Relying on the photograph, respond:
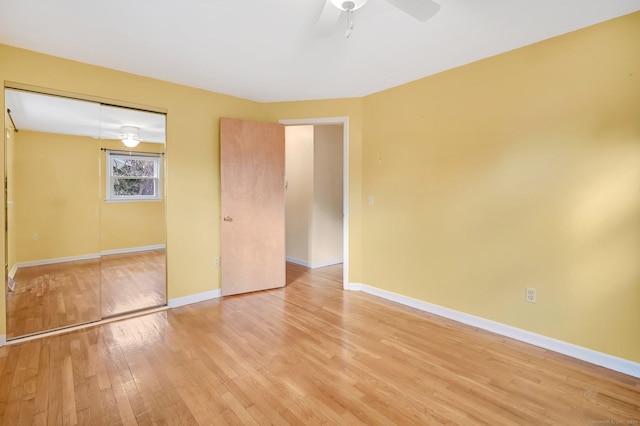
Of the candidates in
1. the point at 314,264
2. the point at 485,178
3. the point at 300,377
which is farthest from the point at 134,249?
the point at 485,178

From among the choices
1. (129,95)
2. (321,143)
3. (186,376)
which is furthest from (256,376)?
(321,143)

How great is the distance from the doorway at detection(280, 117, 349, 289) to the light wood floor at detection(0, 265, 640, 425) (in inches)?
85.8

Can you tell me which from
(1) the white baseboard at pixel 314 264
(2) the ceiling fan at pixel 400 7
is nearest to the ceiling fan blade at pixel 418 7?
(2) the ceiling fan at pixel 400 7

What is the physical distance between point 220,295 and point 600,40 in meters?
4.12

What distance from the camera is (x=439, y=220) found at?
299 centimetres

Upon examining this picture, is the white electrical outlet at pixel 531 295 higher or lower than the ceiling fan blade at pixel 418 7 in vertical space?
lower

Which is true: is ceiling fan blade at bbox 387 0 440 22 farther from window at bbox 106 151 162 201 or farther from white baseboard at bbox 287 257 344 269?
white baseboard at bbox 287 257 344 269

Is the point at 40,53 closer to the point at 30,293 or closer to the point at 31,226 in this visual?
the point at 31,226

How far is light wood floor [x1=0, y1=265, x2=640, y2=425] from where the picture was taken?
1.64 meters

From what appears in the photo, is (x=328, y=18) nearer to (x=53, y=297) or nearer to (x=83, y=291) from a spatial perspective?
(x=83, y=291)

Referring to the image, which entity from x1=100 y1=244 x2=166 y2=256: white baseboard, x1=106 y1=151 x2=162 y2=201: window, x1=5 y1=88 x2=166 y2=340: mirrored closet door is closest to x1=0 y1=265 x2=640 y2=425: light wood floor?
x1=5 y1=88 x2=166 y2=340: mirrored closet door

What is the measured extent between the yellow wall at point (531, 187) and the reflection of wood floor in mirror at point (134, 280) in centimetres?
268

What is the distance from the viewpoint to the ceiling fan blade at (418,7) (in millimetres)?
1543

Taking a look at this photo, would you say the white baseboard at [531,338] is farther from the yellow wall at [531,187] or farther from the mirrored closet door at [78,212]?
the mirrored closet door at [78,212]
